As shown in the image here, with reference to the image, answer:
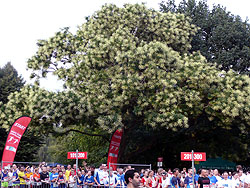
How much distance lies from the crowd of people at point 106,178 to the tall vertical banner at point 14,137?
1645mm

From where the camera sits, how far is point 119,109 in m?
22.4

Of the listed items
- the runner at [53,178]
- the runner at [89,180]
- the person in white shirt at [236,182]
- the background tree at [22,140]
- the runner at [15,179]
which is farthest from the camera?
the background tree at [22,140]

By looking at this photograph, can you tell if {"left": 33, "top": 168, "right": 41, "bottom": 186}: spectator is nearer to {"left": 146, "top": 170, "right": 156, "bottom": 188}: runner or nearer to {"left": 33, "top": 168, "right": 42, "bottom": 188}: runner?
{"left": 33, "top": 168, "right": 42, "bottom": 188}: runner

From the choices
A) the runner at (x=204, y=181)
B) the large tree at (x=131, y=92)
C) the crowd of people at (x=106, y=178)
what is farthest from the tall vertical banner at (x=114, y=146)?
the runner at (x=204, y=181)

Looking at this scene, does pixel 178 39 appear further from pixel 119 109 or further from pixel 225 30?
pixel 119 109

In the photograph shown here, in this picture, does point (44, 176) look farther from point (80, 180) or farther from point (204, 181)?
point (204, 181)

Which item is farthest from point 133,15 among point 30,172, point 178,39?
point 30,172

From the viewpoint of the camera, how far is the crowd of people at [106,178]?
588 inches

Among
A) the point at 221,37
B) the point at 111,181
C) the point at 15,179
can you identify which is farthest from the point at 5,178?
the point at 221,37

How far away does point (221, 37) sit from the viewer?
1157 inches

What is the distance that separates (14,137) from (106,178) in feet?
22.4

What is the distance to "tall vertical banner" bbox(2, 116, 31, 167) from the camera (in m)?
20.4

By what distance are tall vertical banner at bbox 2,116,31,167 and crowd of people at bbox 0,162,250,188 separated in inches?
64.7

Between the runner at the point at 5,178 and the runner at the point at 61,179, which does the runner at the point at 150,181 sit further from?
the runner at the point at 5,178
